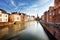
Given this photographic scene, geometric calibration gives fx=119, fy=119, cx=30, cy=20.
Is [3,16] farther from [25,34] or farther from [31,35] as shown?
[31,35]

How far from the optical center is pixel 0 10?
5562 millimetres

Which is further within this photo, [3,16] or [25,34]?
[3,16]

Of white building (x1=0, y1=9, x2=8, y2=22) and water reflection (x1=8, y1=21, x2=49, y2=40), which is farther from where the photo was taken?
white building (x1=0, y1=9, x2=8, y2=22)

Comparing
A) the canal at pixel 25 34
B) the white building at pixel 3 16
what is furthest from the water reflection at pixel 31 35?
Answer: the white building at pixel 3 16

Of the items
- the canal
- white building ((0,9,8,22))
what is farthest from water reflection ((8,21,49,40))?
white building ((0,9,8,22))

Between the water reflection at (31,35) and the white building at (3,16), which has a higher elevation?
the white building at (3,16)

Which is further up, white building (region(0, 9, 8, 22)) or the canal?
white building (region(0, 9, 8, 22))

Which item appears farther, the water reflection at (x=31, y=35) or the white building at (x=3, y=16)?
the white building at (x=3, y=16)

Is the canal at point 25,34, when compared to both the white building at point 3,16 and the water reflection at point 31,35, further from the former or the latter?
the white building at point 3,16

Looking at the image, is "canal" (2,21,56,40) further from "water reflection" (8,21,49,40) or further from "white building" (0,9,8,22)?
"white building" (0,9,8,22)

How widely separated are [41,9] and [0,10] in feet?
6.32

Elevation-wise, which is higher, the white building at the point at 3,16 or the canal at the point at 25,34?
the white building at the point at 3,16

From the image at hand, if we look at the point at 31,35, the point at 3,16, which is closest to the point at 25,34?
the point at 31,35

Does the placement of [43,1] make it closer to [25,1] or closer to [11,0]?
[25,1]
